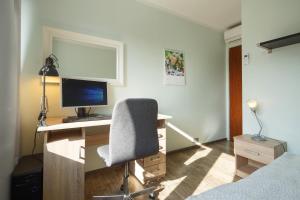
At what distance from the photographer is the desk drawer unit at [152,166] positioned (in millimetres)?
2014

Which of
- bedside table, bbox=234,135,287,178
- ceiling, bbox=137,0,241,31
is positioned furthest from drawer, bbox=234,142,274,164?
ceiling, bbox=137,0,241,31

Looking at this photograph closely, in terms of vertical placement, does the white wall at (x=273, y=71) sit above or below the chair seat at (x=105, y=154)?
above

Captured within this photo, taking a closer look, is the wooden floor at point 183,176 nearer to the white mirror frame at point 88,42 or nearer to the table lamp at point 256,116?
the table lamp at point 256,116

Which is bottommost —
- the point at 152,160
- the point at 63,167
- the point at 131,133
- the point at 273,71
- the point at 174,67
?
the point at 152,160

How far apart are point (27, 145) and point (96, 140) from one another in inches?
29.5

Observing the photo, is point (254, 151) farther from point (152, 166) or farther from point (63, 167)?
point (63, 167)

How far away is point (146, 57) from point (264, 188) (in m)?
2.30

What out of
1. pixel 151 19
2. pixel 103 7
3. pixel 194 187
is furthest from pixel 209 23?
pixel 194 187

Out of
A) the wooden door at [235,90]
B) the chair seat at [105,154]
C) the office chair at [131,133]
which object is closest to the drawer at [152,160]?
the office chair at [131,133]

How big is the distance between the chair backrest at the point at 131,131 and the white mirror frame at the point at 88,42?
1111 millimetres

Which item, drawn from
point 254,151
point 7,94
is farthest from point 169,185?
point 7,94

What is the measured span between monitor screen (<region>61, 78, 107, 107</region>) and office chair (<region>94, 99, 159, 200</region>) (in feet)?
2.27

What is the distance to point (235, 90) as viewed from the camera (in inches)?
146

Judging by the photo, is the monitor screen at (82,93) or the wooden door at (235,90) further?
the wooden door at (235,90)
